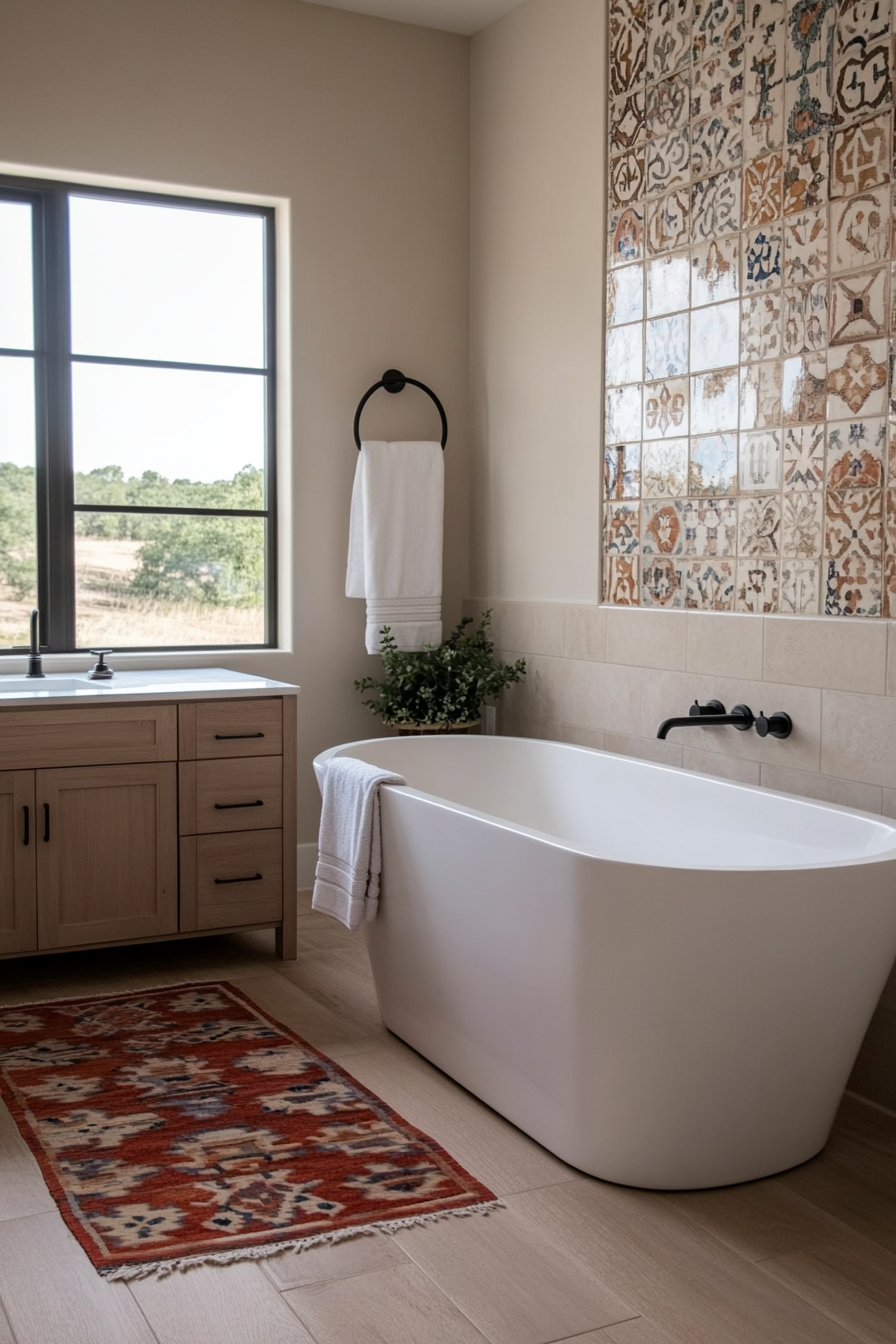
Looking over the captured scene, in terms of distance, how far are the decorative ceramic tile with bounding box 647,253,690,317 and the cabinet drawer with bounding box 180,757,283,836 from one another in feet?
5.29

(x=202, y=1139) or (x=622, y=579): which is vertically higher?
(x=622, y=579)

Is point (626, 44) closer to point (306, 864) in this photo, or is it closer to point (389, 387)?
point (389, 387)

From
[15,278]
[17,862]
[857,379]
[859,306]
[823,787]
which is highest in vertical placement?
[15,278]

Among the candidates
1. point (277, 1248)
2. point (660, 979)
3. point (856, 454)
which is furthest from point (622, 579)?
point (277, 1248)

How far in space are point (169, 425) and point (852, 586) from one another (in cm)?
232

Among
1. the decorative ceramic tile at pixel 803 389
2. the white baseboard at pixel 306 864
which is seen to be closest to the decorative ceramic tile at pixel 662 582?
the decorative ceramic tile at pixel 803 389

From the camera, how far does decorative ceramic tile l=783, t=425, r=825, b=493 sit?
9.91ft

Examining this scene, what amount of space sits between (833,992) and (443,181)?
322cm

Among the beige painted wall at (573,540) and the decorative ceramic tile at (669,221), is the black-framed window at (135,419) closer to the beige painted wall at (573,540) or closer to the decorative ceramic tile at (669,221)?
the beige painted wall at (573,540)

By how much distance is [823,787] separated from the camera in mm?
2971

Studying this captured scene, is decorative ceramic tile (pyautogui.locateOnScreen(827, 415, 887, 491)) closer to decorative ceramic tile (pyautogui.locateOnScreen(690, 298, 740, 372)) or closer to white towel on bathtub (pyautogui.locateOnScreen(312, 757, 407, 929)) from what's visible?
decorative ceramic tile (pyautogui.locateOnScreen(690, 298, 740, 372))

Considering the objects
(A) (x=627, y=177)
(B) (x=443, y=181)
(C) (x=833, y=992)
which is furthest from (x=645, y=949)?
(B) (x=443, y=181)

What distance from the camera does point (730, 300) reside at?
3.29 m

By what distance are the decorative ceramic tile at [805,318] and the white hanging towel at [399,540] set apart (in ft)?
5.13
